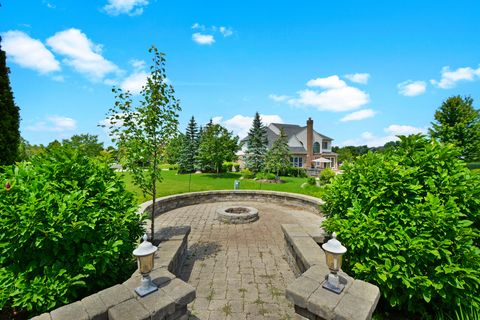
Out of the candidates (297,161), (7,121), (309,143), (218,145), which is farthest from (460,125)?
(7,121)

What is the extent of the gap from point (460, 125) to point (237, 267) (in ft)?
110

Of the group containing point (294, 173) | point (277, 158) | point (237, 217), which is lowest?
point (237, 217)

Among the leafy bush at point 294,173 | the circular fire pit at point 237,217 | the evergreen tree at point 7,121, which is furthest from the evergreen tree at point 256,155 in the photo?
the evergreen tree at point 7,121

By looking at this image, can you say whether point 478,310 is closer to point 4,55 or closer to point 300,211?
point 300,211

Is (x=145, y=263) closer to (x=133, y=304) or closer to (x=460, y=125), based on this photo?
(x=133, y=304)

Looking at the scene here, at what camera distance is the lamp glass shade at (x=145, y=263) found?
224 centimetres

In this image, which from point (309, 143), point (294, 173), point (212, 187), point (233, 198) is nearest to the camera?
point (233, 198)

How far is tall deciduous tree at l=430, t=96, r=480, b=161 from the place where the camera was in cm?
2365

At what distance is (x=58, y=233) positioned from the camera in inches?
90.5

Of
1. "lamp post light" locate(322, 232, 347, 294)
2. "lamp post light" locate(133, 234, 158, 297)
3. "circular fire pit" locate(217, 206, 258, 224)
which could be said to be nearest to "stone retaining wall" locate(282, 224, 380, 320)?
"lamp post light" locate(322, 232, 347, 294)

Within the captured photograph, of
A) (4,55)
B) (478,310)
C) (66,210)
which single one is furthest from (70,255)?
(4,55)

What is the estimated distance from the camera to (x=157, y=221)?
7.25 meters

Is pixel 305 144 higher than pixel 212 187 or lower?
higher

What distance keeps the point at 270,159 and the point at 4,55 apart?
2106cm
